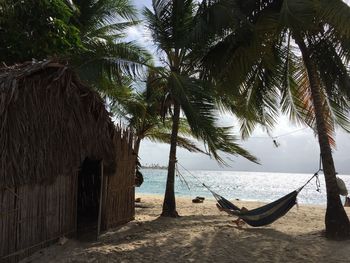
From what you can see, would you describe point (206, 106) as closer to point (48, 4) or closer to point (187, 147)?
point (48, 4)

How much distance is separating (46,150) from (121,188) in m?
2.52

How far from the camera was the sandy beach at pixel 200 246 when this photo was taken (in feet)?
21.3

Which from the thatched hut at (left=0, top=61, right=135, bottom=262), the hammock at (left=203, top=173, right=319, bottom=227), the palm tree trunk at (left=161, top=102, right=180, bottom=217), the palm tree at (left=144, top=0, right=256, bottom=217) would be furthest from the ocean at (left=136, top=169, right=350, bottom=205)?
the thatched hut at (left=0, top=61, right=135, bottom=262)

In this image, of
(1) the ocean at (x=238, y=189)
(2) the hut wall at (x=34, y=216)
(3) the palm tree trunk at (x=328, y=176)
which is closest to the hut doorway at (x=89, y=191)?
(2) the hut wall at (x=34, y=216)

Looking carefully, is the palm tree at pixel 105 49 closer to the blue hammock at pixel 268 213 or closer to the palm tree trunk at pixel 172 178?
the palm tree trunk at pixel 172 178

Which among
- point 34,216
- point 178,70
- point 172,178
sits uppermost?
point 178,70

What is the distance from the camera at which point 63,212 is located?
7309mm

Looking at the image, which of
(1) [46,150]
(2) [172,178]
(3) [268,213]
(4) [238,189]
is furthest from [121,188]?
→ (4) [238,189]

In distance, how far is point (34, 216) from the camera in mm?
6578

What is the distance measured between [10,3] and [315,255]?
628cm

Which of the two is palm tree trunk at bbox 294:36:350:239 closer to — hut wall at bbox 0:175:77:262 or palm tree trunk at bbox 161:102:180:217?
palm tree trunk at bbox 161:102:180:217

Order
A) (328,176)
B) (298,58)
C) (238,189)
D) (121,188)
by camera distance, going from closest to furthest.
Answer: (328,176) → (121,188) → (298,58) → (238,189)

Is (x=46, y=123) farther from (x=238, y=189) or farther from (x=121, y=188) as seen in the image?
(x=238, y=189)

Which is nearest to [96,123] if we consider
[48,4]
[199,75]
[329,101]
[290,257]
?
[48,4]
